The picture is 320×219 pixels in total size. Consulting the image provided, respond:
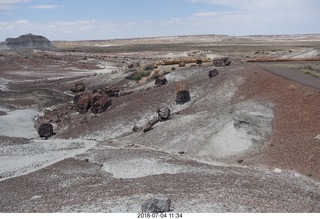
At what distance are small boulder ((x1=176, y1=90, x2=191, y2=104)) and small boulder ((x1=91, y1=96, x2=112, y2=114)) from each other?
27.0 ft

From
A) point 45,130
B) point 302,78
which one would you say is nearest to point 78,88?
point 45,130

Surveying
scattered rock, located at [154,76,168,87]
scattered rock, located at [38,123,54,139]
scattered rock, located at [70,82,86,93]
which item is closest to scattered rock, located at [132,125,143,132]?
scattered rock, located at [38,123,54,139]

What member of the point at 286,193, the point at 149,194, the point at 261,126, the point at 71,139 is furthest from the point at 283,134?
the point at 71,139

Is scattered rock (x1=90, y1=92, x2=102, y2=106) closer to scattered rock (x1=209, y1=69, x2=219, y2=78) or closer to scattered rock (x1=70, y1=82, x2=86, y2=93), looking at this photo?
scattered rock (x1=209, y1=69, x2=219, y2=78)

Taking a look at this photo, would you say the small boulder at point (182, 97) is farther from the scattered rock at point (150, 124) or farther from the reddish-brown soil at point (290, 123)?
the reddish-brown soil at point (290, 123)

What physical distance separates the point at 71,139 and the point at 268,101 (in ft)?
55.8

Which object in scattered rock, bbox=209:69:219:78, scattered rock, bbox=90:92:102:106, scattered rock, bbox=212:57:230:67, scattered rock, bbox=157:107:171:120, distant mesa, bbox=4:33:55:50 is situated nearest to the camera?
scattered rock, bbox=157:107:171:120

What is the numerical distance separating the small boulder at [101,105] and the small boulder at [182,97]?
27.0 ft

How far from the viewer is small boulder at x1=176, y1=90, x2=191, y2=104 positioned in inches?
1599

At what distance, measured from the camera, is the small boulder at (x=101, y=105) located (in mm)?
44481

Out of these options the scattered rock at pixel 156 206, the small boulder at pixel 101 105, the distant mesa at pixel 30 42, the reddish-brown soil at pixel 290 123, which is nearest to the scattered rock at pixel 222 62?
the reddish-brown soil at pixel 290 123

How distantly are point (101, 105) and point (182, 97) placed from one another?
901 centimetres

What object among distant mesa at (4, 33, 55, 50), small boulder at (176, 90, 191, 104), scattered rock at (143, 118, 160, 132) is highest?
small boulder at (176, 90, 191, 104)

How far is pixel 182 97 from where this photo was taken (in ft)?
133
